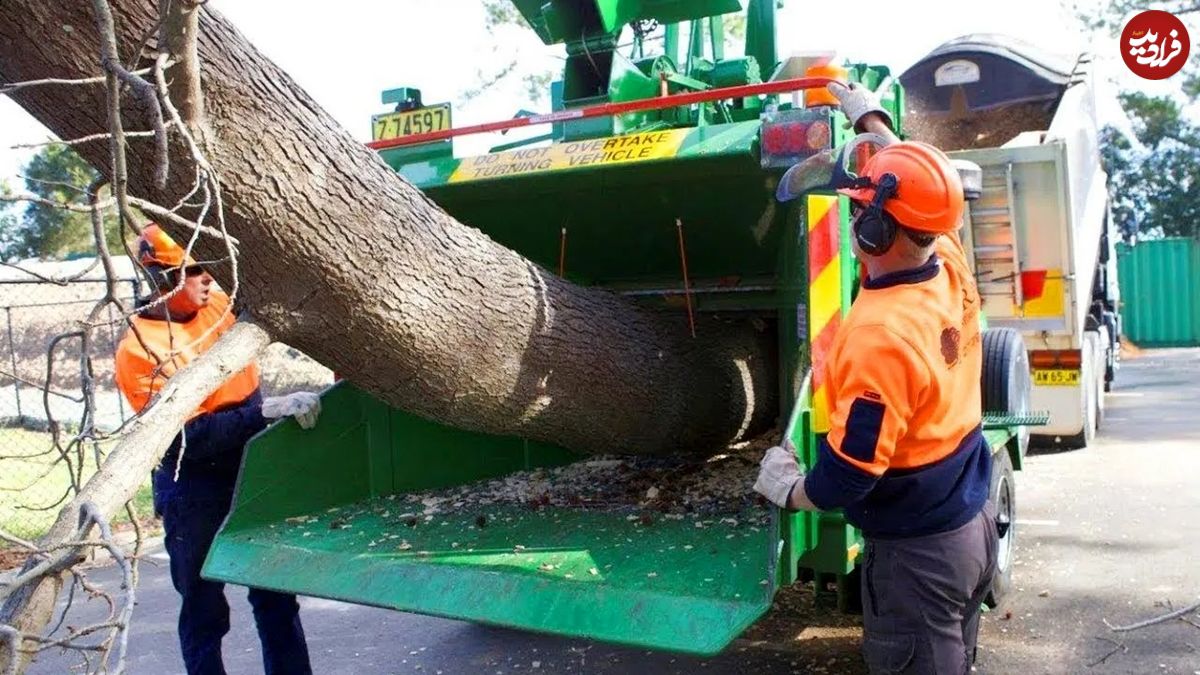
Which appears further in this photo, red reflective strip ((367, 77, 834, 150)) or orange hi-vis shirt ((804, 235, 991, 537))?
red reflective strip ((367, 77, 834, 150))

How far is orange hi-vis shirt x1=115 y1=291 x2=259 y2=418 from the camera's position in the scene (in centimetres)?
311

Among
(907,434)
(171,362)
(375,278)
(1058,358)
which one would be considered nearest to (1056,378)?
(1058,358)

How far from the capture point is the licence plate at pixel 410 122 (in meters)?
4.04

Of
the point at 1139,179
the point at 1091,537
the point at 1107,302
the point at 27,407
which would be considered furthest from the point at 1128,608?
the point at 1139,179

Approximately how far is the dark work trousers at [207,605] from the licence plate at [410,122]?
1607 millimetres

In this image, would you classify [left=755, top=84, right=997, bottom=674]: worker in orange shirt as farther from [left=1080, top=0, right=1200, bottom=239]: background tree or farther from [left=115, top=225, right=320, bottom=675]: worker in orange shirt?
[left=1080, top=0, right=1200, bottom=239]: background tree

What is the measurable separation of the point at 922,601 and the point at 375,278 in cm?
152

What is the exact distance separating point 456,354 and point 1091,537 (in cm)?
403

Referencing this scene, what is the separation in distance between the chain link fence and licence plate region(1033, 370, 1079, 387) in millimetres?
5753

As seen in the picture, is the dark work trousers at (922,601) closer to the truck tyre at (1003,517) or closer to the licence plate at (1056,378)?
the truck tyre at (1003,517)

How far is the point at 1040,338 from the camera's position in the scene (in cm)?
718

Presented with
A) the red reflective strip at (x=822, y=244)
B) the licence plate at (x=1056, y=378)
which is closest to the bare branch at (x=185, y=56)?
the red reflective strip at (x=822, y=244)

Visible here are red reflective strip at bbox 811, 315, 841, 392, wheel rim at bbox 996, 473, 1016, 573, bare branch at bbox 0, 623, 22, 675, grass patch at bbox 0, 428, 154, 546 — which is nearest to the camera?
bare branch at bbox 0, 623, 22, 675

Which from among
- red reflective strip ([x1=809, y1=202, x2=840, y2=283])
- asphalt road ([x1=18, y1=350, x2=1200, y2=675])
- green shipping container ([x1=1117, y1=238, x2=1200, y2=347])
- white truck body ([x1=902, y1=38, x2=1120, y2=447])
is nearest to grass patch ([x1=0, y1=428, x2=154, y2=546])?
asphalt road ([x1=18, y1=350, x2=1200, y2=675])
